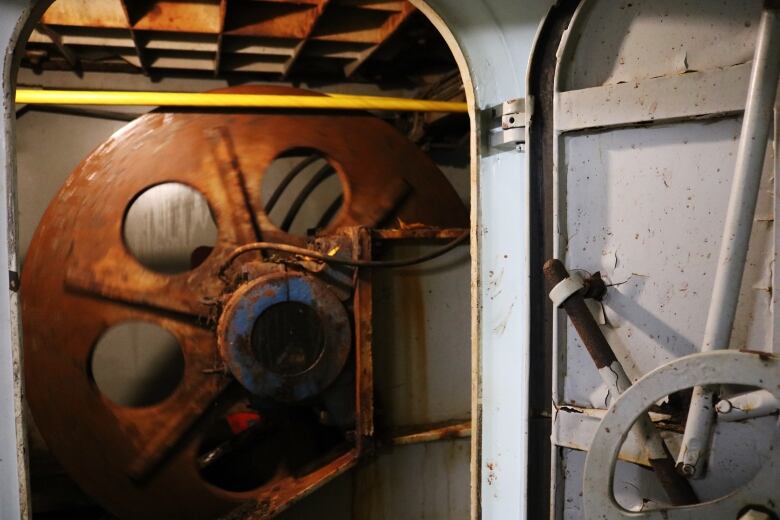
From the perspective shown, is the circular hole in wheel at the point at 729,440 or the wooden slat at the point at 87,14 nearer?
the circular hole in wheel at the point at 729,440

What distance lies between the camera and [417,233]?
2.38 meters

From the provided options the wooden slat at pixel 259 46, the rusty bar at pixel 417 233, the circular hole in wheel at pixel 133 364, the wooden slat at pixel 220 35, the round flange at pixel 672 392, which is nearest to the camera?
the round flange at pixel 672 392

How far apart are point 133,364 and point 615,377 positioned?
9.59 ft

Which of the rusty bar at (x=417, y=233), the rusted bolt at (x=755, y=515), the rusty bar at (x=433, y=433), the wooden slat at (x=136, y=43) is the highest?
the wooden slat at (x=136, y=43)

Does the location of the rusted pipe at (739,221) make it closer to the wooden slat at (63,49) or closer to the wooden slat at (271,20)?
the wooden slat at (271,20)

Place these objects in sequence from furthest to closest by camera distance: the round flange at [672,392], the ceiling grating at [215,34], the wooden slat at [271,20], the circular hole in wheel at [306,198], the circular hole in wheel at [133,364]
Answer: the circular hole in wheel at [306,198], the circular hole in wheel at [133,364], the wooden slat at [271,20], the ceiling grating at [215,34], the round flange at [672,392]

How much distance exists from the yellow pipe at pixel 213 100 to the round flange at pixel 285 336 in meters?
0.73

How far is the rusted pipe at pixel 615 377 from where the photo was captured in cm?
97

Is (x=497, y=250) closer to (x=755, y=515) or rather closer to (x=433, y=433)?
(x=755, y=515)

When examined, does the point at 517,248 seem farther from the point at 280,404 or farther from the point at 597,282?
the point at 280,404

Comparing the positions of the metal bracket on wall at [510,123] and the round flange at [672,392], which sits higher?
the metal bracket on wall at [510,123]

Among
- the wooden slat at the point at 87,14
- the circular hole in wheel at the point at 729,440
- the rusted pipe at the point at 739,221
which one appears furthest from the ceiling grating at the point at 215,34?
the circular hole in wheel at the point at 729,440

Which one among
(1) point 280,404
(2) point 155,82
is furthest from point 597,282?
(2) point 155,82

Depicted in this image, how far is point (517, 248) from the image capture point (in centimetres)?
134
